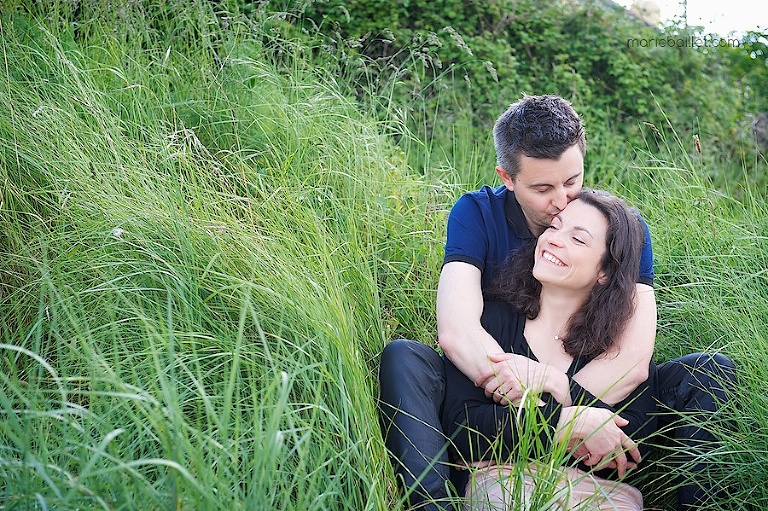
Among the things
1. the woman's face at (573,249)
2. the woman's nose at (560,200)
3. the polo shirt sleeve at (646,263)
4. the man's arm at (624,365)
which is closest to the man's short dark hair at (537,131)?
the woman's nose at (560,200)

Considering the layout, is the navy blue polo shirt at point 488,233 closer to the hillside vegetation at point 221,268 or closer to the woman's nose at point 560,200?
the woman's nose at point 560,200

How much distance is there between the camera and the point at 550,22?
6531 millimetres

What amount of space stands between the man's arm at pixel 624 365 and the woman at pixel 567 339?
0.03 metres

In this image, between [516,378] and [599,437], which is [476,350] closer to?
[516,378]

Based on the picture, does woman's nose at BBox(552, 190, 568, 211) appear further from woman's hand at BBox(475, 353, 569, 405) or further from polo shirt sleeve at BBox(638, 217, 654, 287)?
woman's hand at BBox(475, 353, 569, 405)

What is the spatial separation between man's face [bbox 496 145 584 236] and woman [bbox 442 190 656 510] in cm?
5

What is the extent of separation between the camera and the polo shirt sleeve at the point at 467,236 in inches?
127

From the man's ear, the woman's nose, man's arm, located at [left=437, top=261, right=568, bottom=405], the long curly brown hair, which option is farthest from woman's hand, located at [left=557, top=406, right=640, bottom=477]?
the man's ear

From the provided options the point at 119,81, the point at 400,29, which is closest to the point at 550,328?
the point at 119,81

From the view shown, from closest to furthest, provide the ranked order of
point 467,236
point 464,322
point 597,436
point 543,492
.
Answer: point 543,492
point 597,436
point 464,322
point 467,236

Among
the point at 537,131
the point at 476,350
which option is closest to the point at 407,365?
the point at 476,350

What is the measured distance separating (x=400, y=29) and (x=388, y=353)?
3547mm

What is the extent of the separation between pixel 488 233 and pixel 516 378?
0.69 meters

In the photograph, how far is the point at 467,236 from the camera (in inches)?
128
